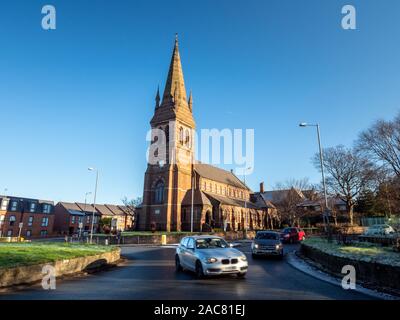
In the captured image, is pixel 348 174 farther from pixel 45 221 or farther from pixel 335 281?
pixel 45 221

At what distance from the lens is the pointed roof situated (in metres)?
57.2

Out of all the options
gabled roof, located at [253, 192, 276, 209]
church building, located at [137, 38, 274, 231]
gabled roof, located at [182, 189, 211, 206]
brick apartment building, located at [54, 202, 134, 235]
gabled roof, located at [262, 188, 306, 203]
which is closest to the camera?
church building, located at [137, 38, 274, 231]

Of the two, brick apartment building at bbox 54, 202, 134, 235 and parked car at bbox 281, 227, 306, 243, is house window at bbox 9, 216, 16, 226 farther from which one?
parked car at bbox 281, 227, 306, 243

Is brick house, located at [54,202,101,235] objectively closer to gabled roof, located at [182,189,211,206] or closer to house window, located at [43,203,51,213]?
house window, located at [43,203,51,213]

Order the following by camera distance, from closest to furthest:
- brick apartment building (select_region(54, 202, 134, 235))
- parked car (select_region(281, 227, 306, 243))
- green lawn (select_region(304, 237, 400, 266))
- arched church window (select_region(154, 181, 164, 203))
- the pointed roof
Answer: green lawn (select_region(304, 237, 400, 266))
parked car (select_region(281, 227, 306, 243))
arched church window (select_region(154, 181, 164, 203))
the pointed roof
brick apartment building (select_region(54, 202, 134, 235))

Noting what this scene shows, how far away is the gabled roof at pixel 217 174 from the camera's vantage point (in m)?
59.5

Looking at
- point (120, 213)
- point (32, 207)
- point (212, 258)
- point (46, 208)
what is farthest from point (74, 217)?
point (212, 258)

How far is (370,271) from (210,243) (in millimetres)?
5524

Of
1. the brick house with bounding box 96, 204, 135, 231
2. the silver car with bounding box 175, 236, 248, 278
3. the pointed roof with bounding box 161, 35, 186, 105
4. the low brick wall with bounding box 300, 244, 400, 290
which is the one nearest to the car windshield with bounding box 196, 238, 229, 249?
the silver car with bounding box 175, 236, 248, 278

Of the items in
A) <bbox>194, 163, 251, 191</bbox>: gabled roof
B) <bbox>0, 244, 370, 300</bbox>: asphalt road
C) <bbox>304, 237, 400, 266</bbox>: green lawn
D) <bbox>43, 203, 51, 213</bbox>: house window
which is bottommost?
<bbox>0, 244, 370, 300</bbox>: asphalt road

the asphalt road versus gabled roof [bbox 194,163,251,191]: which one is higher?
gabled roof [bbox 194,163,251,191]

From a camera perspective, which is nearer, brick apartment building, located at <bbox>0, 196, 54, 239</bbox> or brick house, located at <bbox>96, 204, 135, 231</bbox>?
brick apartment building, located at <bbox>0, 196, 54, 239</bbox>
